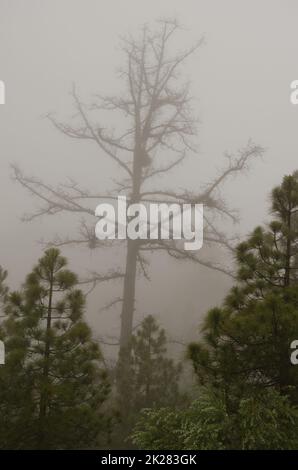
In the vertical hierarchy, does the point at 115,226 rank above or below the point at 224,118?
below

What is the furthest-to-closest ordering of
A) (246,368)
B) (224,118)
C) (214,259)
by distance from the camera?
1. (224,118)
2. (214,259)
3. (246,368)

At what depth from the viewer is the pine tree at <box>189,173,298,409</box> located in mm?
5574

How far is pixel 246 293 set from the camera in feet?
20.7

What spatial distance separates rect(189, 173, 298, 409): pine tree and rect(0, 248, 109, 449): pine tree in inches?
78.2

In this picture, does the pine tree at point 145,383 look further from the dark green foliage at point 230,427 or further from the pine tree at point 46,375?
the dark green foliage at point 230,427

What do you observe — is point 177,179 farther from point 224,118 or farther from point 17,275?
point 224,118

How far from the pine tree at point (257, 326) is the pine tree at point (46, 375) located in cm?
199

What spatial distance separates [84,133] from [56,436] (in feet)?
34.0

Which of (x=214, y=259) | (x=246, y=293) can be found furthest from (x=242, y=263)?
(x=214, y=259)

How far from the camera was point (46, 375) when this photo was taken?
253 inches

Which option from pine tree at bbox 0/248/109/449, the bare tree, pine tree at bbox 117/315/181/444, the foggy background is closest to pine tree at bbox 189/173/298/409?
pine tree at bbox 0/248/109/449

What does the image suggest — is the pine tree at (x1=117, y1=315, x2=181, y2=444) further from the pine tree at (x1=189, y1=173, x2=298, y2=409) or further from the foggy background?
the foggy background

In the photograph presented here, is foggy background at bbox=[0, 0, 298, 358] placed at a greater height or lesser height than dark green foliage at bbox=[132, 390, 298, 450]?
greater

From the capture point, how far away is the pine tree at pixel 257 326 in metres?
5.57
